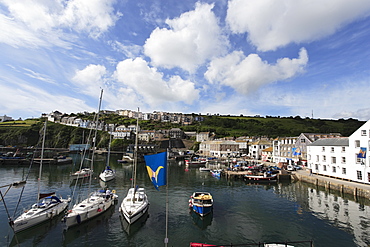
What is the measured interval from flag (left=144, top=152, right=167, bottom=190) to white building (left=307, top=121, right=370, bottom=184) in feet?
121

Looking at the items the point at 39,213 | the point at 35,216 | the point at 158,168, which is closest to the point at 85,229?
the point at 35,216

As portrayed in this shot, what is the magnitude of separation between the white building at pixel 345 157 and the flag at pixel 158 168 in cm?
3682

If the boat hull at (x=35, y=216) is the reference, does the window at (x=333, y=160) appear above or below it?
above

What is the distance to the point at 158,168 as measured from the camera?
15664 mm

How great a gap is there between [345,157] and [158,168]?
3953 cm

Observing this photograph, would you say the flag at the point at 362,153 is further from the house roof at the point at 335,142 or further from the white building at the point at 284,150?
the white building at the point at 284,150

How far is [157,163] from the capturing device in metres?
15.8

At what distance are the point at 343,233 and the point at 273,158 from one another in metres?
56.9

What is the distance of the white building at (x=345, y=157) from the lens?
33.4 metres

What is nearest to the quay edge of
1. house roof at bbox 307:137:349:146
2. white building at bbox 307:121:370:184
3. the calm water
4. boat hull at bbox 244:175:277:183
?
the calm water

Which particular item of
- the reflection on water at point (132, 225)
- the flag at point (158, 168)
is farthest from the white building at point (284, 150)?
the flag at point (158, 168)

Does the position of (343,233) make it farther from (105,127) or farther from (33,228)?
(105,127)

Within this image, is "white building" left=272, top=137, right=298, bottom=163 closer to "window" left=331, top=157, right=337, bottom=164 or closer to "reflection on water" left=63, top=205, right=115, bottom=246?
"window" left=331, top=157, right=337, bottom=164

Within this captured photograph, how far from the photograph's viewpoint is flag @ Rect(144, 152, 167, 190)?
15.2 metres
